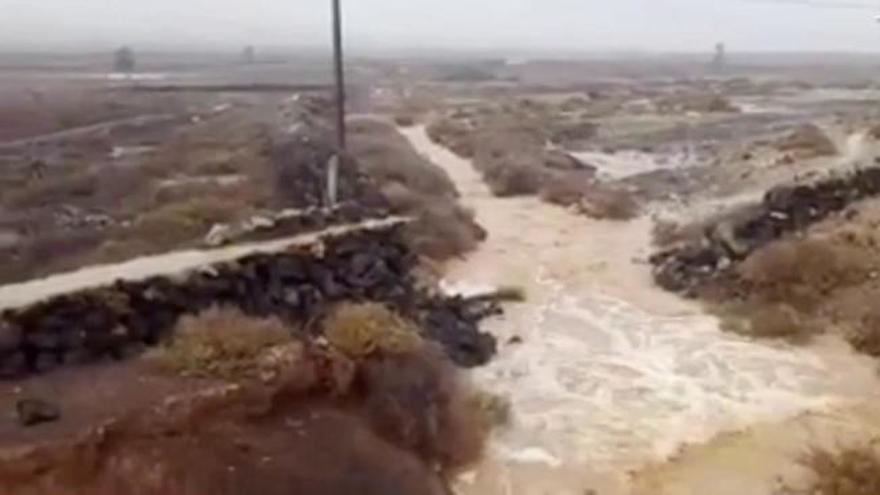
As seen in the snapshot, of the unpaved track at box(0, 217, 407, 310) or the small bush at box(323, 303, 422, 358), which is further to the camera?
the small bush at box(323, 303, 422, 358)

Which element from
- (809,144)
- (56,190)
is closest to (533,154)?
(809,144)

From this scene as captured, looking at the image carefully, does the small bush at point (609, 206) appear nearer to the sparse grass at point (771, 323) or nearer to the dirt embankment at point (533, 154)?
the dirt embankment at point (533, 154)

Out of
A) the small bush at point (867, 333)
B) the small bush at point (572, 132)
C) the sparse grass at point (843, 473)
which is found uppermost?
the sparse grass at point (843, 473)

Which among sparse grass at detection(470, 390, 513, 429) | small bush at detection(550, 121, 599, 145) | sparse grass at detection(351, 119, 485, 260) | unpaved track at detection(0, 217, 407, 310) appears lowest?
small bush at detection(550, 121, 599, 145)

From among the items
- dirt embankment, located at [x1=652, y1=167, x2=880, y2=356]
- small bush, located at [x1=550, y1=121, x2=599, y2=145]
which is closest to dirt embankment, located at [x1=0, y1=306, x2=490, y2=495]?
dirt embankment, located at [x1=652, y1=167, x2=880, y2=356]

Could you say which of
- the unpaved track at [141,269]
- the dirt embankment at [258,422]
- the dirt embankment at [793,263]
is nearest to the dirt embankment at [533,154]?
the dirt embankment at [793,263]

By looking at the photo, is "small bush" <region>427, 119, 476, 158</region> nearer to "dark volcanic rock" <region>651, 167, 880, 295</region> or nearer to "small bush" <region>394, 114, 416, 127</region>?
"small bush" <region>394, 114, 416, 127</region>
